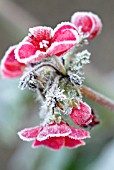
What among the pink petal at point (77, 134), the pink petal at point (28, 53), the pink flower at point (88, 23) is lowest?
the pink petal at point (77, 134)

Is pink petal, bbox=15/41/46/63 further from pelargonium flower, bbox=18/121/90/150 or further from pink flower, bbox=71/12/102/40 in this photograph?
pink flower, bbox=71/12/102/40

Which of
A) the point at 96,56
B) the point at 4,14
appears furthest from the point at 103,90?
the point at 96,56

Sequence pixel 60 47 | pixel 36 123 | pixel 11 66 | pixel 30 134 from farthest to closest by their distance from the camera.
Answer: pixel 36 123 < pixel 11 66 < pixel 30 134 < pixel 60 47

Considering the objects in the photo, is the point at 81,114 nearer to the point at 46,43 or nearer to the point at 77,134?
the point at 77,134

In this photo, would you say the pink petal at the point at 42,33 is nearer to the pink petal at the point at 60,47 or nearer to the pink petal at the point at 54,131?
the pink petal at the point at 60,47

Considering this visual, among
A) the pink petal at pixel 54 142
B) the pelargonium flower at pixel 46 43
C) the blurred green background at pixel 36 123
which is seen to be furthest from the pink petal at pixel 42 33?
the blurred green background at pixel 36 123

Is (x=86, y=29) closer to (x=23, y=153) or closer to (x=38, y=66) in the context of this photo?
(x=38, y=66)

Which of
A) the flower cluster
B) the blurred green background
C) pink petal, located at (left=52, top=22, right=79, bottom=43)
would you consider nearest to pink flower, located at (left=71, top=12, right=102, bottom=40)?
the flower cluster

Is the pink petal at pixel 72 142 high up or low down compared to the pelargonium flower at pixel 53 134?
down

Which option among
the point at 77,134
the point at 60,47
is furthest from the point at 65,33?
the point at 77,134
